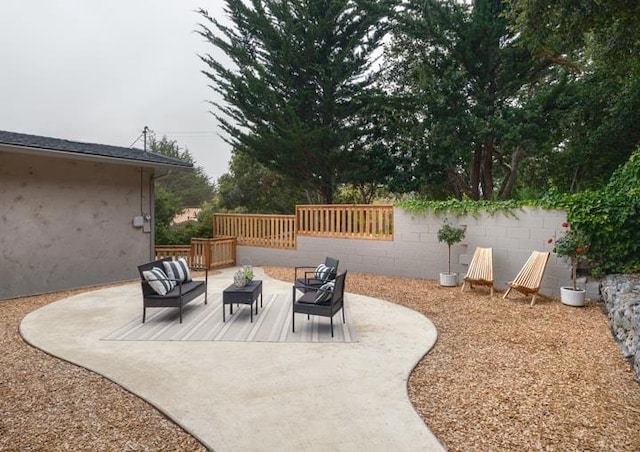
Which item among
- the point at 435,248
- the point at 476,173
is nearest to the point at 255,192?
the point at 476,173

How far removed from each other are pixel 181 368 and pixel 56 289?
542 centimetres

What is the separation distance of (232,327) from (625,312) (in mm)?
4570

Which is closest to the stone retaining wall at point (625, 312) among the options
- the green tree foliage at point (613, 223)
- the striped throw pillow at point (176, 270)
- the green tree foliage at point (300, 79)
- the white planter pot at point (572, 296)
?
the white planter pot at point (572, 296)

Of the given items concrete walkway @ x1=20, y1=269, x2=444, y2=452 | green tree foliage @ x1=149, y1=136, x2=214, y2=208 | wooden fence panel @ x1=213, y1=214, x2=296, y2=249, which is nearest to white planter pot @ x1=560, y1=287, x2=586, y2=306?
concrete walkway @ x1=20, y1=269, x2=444, y2=452

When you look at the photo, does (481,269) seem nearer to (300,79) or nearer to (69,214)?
(69,214)

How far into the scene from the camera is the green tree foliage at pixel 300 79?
38.7 feet

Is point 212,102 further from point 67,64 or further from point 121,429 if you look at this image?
point 121,429

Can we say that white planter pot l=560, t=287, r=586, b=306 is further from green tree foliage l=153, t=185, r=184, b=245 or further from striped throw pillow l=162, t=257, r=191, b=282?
green tree foliage l=153, t=185, r=184, b=245

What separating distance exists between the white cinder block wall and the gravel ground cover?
2.26 metres

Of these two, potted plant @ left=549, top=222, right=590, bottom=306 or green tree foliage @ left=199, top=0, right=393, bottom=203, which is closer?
potted plant @ left=549, top=222, right=590, bottom=306

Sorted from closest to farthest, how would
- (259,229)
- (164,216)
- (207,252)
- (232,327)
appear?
(232,327), (207,252), (259,229), (164,216)

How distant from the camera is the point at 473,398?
296cm

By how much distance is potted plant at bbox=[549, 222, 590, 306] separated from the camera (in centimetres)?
579

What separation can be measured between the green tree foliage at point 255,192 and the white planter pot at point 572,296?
1173cm
